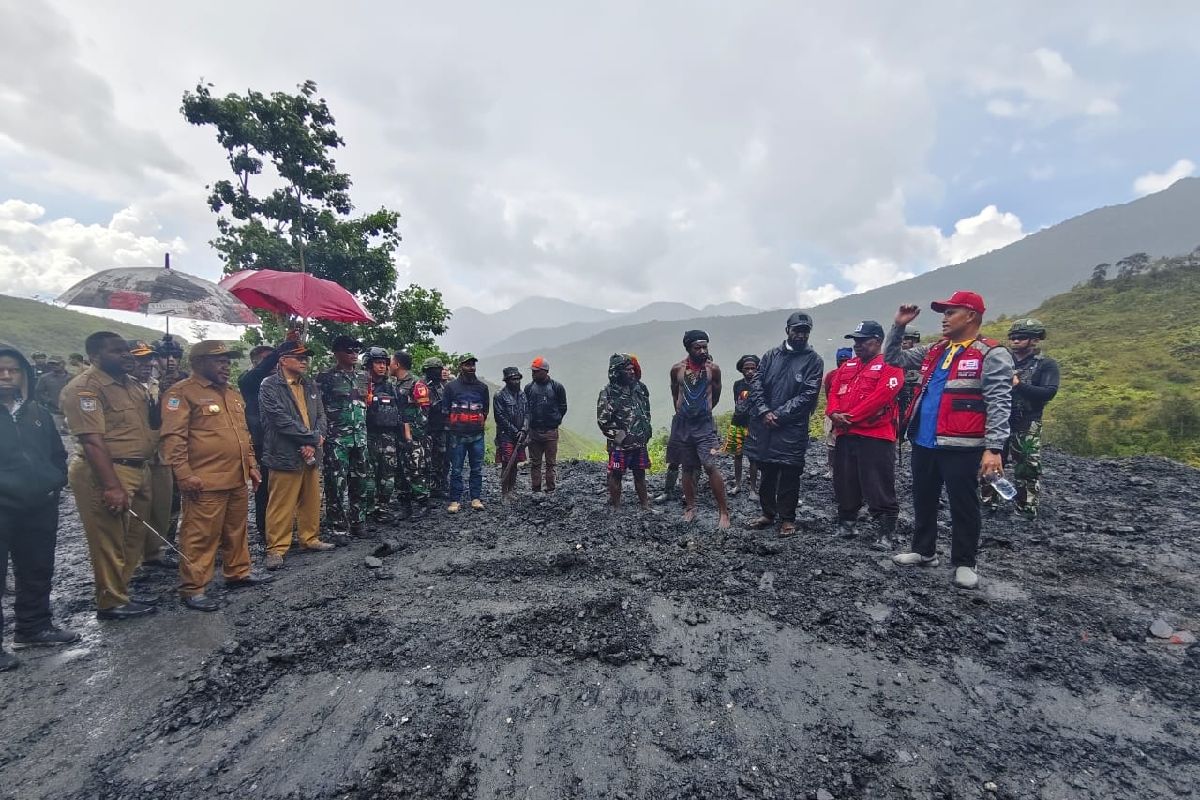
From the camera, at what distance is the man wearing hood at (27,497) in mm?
3055

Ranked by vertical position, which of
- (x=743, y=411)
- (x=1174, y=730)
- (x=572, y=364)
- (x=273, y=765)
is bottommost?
(x=1174, y=730)

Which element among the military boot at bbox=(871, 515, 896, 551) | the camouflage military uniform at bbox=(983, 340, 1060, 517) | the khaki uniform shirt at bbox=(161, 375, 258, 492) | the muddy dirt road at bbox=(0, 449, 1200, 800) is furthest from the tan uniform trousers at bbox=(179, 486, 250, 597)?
the camouflage military uniform at bbox=(983, 340, 1060, 517)

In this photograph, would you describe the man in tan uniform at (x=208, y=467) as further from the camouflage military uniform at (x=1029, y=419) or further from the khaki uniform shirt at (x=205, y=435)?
the camouflage military uniform at (x=1029, y=419)

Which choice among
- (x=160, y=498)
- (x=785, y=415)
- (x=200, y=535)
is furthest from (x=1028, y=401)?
(x=160, y=498)

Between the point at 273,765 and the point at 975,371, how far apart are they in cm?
485

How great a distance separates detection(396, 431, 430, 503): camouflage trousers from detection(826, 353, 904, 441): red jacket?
16.1ft

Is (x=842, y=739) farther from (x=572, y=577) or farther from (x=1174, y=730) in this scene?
(x=572, y=577)

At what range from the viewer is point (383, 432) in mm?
5785

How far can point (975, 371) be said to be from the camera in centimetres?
357

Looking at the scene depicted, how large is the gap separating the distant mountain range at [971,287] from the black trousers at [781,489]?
108 meters

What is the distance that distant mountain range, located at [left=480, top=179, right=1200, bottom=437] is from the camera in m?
129

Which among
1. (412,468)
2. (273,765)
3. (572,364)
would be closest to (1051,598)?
(273,765)

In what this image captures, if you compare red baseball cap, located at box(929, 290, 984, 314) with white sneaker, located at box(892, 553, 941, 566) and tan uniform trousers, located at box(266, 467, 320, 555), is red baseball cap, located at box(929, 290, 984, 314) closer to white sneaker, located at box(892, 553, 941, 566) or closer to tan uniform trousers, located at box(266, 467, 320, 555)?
white sneaker, located at box(892, 553, 941, 566)

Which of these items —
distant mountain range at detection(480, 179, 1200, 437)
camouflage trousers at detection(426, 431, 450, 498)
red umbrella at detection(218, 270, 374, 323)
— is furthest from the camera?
distant mountain range at detection(480, 179, 1200, 437)
